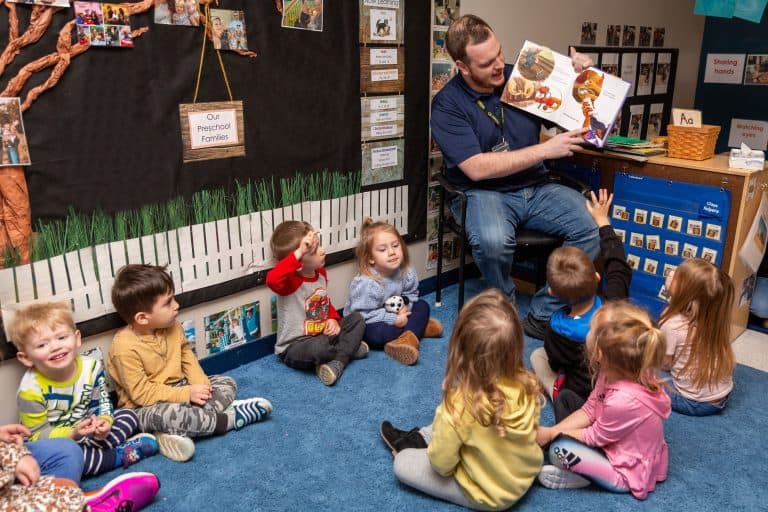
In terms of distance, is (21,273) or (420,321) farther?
(420,321)

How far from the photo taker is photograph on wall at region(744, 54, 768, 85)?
4488 millimetres

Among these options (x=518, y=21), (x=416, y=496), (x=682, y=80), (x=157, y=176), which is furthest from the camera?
(x=682, y=80)

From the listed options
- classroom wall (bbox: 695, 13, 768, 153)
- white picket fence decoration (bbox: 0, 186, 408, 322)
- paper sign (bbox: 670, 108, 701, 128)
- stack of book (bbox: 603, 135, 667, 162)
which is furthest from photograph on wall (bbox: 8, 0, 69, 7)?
classroom wall (bbox: 695, 13, 768, 153)

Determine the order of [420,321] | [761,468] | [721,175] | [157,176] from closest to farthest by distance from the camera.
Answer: [761,468], [157,176], [721,175], [420,321]

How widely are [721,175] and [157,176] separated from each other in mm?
2349

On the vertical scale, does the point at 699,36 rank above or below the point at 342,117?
above

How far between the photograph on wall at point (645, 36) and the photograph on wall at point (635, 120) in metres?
0.42

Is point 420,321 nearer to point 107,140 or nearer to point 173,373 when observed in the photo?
point 173,373

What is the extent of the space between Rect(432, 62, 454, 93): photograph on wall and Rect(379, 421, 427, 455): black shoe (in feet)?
5.86

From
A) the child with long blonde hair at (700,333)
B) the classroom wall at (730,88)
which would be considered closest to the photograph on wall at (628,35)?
the classroom wall at (730,88)

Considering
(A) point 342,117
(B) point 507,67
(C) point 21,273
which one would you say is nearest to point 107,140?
(C) point 21,273

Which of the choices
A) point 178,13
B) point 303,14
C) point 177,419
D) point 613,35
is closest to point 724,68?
point 613,35

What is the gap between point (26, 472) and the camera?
1705 millimetres

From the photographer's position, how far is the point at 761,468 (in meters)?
2.13
